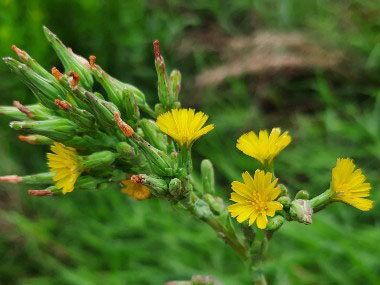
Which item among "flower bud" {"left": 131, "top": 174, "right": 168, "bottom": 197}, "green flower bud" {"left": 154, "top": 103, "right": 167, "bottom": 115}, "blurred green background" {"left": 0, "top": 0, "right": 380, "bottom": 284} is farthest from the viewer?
"blurred green background" {"left": 0, "top": 0, "right": 380, "bottom": 284}

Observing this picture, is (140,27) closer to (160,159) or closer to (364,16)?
(364,16)

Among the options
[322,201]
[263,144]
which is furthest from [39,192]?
[322,201]

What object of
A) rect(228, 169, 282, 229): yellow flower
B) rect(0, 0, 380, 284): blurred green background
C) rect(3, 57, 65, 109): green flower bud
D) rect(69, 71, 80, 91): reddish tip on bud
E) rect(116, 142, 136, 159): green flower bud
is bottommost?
rect(228, 169, 282, 229): yellow flower

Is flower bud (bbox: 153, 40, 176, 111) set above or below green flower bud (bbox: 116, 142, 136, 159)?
above

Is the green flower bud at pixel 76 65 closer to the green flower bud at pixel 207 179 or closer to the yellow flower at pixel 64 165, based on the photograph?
the yellow flower at pixel 64 165

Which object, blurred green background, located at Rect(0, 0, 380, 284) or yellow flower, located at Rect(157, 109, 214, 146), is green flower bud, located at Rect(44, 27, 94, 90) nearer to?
yellow flower, located at Rect(157, 109, 214, 146)

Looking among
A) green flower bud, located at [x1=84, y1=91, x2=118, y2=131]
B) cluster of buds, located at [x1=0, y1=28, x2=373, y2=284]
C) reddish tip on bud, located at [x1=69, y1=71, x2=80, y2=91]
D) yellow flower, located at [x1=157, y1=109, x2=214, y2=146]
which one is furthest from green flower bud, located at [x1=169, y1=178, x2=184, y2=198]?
reddish tip on bud, located at [x1=69, y1=71, x2=80, y2=91]

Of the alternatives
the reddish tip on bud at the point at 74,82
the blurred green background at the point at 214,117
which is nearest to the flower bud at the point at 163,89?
the reddish tip on bud at the point at 74,82
